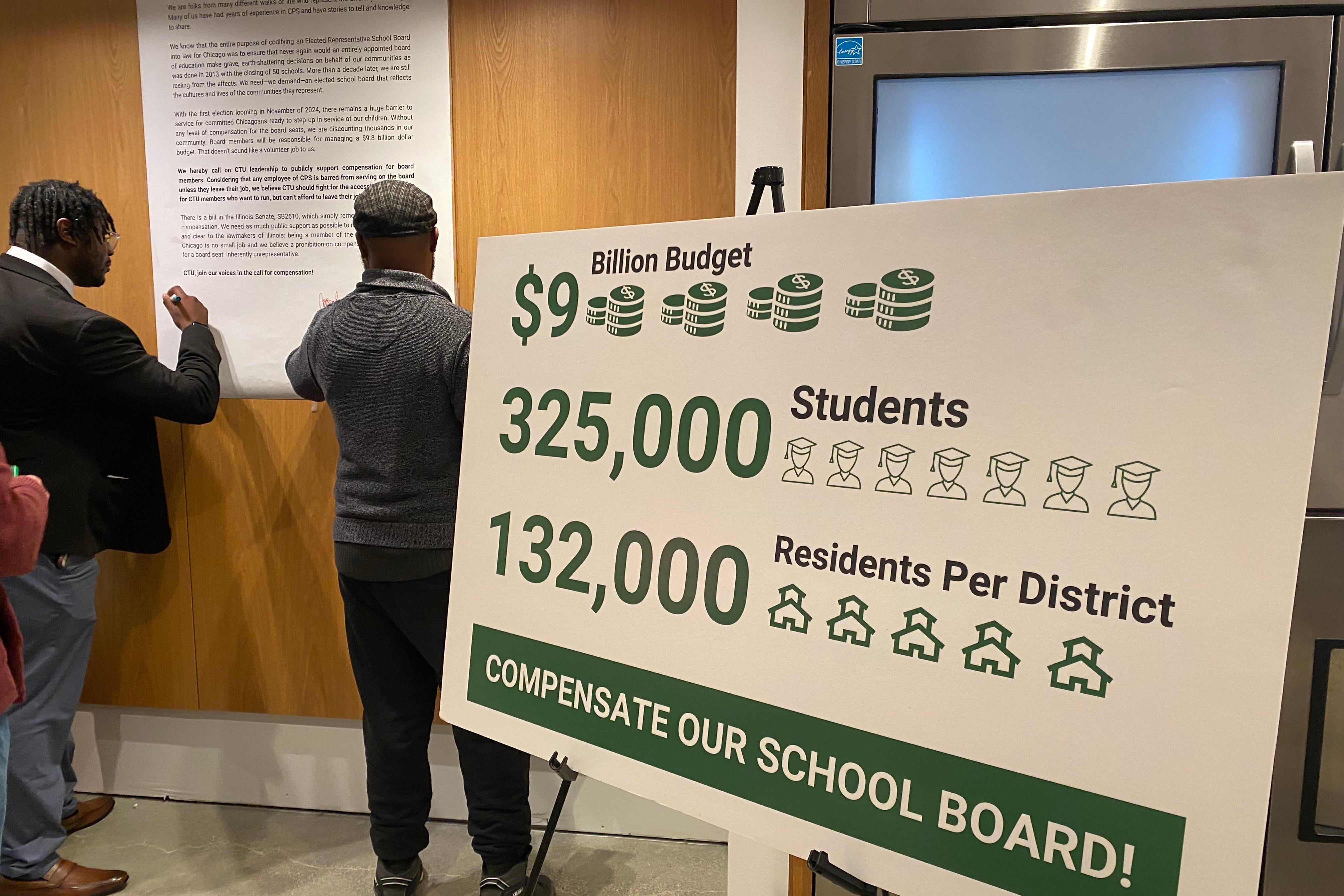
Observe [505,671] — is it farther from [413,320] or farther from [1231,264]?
[1231,264]

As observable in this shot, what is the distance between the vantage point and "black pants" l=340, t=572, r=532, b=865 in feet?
5.44

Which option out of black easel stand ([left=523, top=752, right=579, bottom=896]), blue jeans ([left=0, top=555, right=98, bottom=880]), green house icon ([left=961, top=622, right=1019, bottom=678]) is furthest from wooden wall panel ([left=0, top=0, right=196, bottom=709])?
green house icon ([left=961, top=622, right=1019, bottom=678])

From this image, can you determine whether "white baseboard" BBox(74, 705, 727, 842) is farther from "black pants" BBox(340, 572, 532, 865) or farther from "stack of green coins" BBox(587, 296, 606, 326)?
"stack of green coins" BBox(587, 296, 606, 326)

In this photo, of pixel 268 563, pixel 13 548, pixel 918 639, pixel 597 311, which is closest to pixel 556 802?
pixel 918 639

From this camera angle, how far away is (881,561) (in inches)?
32.8

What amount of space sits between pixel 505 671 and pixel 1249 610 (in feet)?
2.78

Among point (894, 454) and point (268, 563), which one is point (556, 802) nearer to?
point (894, 454)

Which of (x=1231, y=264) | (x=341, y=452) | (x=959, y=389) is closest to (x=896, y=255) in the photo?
(x=959, y=389)

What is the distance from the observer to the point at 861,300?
843 millimetres

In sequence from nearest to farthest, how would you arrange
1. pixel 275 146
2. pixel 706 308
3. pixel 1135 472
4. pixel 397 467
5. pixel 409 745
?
pixel 1135 472 → pixel 706 308 → pixel 397 467 → pixel 409 745 → pixel 275 146

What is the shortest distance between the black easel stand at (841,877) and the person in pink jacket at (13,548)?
3.79 feet

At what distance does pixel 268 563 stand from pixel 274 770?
607 millimetres

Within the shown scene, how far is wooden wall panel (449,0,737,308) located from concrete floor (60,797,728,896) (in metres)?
1.53

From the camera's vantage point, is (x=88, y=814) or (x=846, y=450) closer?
(x=846, y=450)
